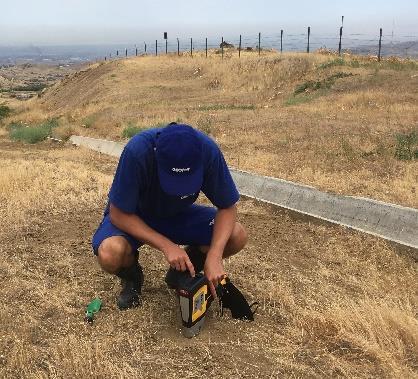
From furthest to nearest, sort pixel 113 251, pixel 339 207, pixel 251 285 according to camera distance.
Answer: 1. pixel 339 207
2. pixel 251 285
3. pixel 113 251

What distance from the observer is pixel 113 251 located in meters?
3.38

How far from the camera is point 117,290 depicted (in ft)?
13.4

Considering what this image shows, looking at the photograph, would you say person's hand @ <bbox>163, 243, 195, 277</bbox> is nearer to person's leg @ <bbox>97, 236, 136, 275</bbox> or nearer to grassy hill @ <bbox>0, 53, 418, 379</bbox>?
person's leg @ <bbox>97, 236, 136, 275</bbox>

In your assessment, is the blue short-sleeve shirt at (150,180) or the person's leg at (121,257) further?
the person's leg at (121,257)

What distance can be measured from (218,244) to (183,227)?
0.34 meters

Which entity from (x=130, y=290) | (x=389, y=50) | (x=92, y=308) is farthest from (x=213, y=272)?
(x=389, y=50)

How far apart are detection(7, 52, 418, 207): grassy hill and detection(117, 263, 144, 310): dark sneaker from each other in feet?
12.2

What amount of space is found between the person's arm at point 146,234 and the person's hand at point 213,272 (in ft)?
0.34

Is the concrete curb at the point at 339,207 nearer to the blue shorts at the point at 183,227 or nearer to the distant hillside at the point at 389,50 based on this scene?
the blue shorts at the point at 183,227

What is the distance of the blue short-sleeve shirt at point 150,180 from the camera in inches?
124

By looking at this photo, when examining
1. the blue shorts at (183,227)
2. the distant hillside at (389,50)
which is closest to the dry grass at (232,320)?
the blue shorts at (183,227)

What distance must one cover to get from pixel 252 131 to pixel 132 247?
896 cm

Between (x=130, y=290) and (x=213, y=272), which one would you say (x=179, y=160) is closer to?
(x=213, y=272)

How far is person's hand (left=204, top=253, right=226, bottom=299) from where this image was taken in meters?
3.28
